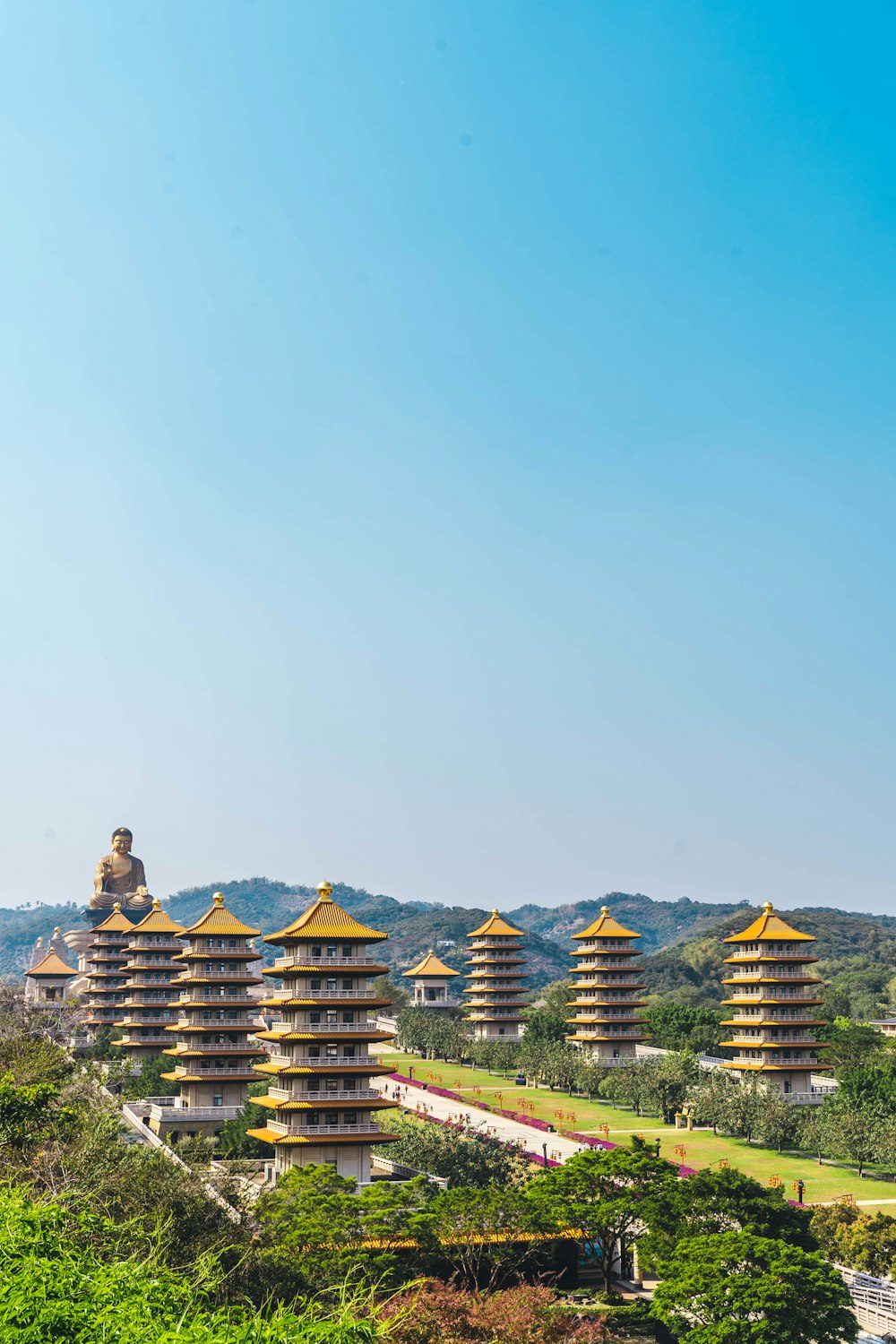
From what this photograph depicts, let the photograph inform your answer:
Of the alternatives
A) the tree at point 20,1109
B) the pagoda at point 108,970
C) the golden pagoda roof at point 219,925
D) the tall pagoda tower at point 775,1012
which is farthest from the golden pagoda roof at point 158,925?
the tree at point 20,1109

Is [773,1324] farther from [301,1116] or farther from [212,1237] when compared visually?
[301,1116]

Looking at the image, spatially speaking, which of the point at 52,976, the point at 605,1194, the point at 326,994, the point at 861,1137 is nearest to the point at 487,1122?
the point at 861,1137

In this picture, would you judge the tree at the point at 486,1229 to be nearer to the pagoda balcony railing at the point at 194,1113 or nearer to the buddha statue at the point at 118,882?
the pagoda balcony railing at the point at 194,1113

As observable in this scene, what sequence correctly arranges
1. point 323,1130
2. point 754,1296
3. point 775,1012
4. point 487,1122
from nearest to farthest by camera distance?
point 754,1296
point 323,1130
point 487,1122
point 775,1012

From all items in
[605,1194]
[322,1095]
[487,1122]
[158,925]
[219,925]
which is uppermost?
[219,925]

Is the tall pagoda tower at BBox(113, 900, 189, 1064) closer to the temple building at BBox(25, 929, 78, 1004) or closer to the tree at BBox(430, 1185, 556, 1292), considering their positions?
the temple building at BBox(25, 929, 78, 1004)

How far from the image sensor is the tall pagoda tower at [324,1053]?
2101 inches

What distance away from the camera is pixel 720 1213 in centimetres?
4234

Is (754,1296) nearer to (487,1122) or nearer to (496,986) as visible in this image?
(487,1122)

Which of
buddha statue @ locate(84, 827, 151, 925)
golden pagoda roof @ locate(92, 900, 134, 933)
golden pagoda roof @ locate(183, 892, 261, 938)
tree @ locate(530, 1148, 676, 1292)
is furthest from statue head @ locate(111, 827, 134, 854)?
tree @ locate(530, 1148, 676, 1292)

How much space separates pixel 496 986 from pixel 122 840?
43.4m

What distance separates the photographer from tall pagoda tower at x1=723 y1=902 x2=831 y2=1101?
81.9 m

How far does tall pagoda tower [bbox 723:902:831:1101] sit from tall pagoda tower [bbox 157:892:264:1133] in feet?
105

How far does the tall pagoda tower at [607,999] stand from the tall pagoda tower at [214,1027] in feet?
114
